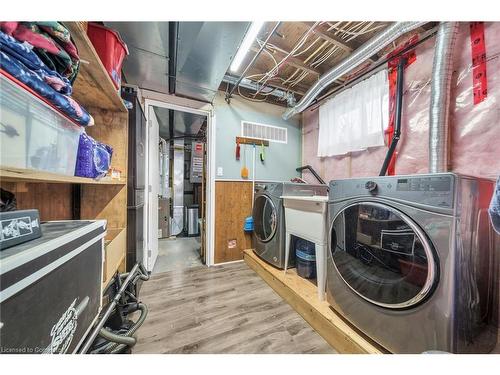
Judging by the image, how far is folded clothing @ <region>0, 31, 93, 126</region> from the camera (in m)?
0.48

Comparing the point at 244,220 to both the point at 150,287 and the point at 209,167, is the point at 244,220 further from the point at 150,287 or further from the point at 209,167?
the point at 150,287

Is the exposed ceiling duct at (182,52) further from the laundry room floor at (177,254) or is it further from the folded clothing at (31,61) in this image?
the laundry room floor at (177,254)

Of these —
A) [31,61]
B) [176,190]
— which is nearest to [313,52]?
[31,61]

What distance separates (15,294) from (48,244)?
12 cm

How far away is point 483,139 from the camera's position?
3.85 feet

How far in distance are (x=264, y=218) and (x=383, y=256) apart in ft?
4.37

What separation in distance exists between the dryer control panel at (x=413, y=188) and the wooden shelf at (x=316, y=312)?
2.67ft

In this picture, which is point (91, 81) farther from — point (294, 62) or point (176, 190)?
point (176, 190)

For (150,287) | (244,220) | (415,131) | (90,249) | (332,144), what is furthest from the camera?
(244,220)

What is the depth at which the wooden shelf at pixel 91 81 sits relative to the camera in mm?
717

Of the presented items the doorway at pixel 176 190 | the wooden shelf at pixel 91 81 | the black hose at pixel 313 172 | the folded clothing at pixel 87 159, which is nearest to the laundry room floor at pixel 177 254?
the doorway at pixel 176 190

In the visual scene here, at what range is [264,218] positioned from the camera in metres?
2.19

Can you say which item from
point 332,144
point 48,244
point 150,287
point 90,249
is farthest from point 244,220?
point 48,244

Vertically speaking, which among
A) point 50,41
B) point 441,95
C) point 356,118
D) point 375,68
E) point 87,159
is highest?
point 375,68
